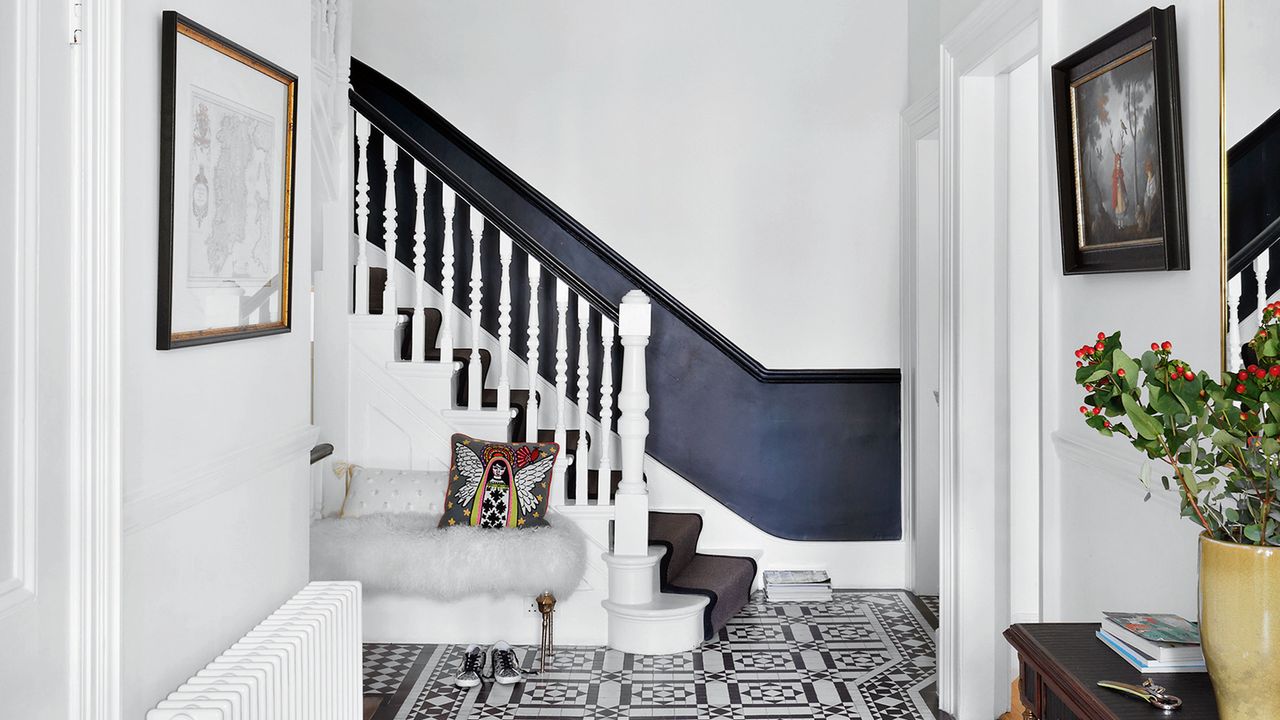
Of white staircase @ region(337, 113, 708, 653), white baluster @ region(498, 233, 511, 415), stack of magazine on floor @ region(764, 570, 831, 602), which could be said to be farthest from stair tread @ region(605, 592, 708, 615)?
white baluster @ region(498, 233, 511, 415)

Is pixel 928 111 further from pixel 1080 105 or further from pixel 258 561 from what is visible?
pixel 258 561

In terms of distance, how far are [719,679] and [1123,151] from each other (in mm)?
2369

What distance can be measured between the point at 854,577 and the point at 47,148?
4.33 m

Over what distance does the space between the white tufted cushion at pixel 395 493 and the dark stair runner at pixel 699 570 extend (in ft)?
3.11

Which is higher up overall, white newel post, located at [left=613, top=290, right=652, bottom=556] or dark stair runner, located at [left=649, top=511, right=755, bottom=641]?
white newel post, located at [left=613, top=290, right=652, bottom=556]

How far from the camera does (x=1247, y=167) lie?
178 centimetres

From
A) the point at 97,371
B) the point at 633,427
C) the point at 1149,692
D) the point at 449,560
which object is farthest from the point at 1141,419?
the point at 449,560

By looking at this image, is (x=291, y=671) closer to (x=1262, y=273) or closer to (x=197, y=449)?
(x=197, y=449)

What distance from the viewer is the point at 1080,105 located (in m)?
2.50

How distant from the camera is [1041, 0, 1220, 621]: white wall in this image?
6.59 ft

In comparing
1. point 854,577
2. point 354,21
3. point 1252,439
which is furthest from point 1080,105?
point 354,21

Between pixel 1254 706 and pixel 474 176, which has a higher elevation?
pixel 474 176

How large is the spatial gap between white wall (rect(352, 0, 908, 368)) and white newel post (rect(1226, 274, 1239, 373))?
3.32 m

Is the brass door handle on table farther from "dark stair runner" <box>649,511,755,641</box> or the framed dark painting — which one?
"dark stair runner" <box>649,511,755,641</box>
